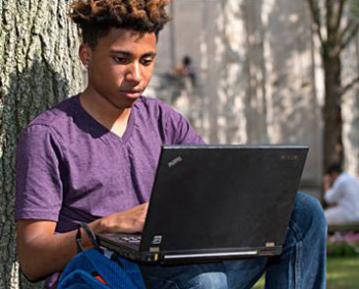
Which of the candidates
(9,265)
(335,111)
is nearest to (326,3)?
(335,111)

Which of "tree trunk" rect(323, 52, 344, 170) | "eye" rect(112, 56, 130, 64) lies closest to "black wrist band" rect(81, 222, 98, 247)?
"eye" rect(112, 56, 130, 64)

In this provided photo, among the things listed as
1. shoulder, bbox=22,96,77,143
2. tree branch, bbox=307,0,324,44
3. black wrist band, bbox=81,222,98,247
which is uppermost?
shoulder, bbox=22,96,77,143

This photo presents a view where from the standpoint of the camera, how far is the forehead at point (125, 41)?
14.5 feet

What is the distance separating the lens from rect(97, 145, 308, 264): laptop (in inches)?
157

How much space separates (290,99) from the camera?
29.6 m

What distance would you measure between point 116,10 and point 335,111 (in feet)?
65.1

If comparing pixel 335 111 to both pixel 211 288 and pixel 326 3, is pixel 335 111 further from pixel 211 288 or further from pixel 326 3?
pixel 211 288

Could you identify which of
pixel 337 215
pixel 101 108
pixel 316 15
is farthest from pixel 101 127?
pixel 316 15

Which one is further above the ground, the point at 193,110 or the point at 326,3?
the point at 326,3

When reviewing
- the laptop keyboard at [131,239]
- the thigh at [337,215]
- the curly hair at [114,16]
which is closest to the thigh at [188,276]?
the laptop keyboard at [131,239]

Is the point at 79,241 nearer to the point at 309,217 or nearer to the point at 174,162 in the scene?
the point at 174,162

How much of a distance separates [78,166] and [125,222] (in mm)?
384

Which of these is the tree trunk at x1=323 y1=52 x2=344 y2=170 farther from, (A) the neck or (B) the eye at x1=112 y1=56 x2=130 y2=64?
(B) the eye at x1=112 y1=56 x2=130 y2=64

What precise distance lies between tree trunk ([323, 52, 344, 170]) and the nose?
63.9 ft
